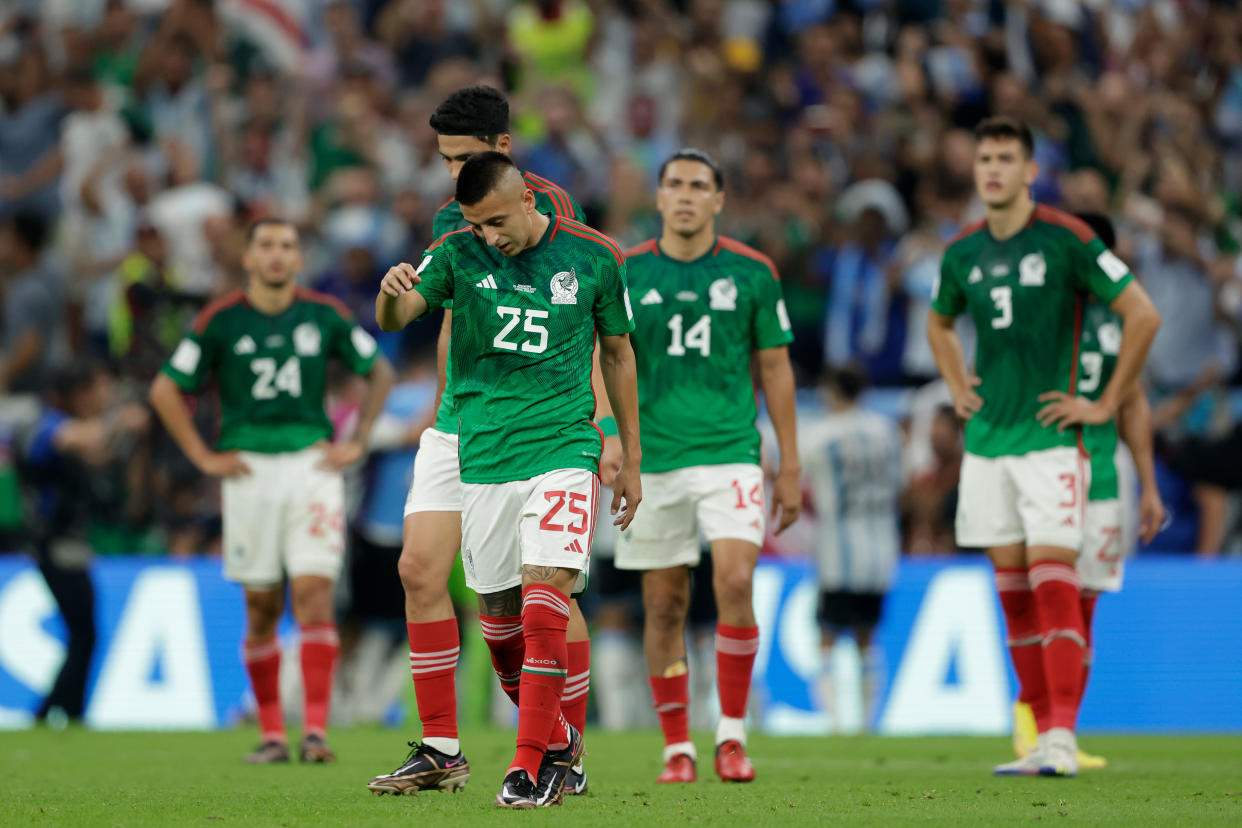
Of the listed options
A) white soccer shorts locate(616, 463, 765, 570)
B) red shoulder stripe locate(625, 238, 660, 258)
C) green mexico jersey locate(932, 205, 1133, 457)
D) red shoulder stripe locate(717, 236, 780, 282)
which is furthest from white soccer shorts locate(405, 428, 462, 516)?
green mexico jersey locate(932, 205, 1133, 457)

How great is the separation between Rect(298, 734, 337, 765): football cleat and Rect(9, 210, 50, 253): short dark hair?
7595 mm

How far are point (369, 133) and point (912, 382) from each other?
21.3 ft

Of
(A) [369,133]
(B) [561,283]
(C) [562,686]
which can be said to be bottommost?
(C) [562,686]

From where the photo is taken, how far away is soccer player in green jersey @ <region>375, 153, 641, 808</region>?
21.5 feet

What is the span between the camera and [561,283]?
22.4 ft

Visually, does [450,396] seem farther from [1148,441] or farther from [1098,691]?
Result: [1098,691]

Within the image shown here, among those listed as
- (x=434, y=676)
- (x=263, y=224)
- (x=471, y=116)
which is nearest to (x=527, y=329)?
(x=471, y=116)

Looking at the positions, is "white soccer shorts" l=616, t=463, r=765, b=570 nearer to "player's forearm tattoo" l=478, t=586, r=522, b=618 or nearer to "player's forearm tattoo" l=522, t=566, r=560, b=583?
"player's forearm tattoo" l=478, t=586, r=522, b=618

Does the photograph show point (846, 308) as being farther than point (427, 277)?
Yes

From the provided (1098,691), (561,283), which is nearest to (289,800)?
(561,283)

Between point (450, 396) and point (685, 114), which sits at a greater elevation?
point (685, 114)

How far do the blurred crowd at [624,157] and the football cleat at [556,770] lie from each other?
273 inches

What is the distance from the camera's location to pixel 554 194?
285 inches

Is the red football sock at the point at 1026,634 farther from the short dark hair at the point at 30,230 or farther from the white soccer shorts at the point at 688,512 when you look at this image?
the short dark hair at the point at 30,230
